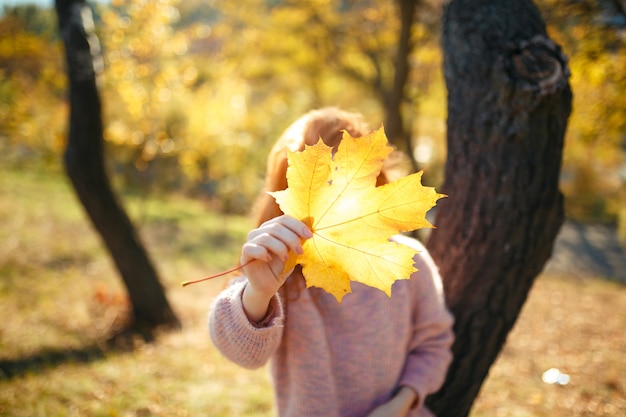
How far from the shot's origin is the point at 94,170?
3.81 m

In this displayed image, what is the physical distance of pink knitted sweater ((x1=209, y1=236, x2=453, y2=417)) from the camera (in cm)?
136

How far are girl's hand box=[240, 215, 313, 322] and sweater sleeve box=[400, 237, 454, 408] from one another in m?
0.60

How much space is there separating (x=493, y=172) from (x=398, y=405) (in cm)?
87

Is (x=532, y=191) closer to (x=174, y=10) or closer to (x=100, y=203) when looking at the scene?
(x=100, y=203)

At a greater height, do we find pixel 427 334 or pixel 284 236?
pixel 284 236

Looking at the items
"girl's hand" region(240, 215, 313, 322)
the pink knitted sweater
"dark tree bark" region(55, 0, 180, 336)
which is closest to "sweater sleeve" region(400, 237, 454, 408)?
the pink knitted sweater

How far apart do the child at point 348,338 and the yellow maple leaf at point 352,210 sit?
393mm

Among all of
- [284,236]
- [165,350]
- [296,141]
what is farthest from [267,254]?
[165,350]

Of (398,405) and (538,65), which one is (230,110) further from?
(398,405)

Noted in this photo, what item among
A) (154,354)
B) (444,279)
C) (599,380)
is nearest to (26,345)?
(154,354)

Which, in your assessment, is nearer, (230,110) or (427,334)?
(427,334)

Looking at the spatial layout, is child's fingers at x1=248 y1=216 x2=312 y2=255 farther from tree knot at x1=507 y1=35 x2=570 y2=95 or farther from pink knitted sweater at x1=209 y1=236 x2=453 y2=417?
tree knot at x1=507 y1=35 x2=570 y2=95

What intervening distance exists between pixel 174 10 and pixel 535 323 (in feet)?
20.7

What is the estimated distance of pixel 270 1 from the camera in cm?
1192
